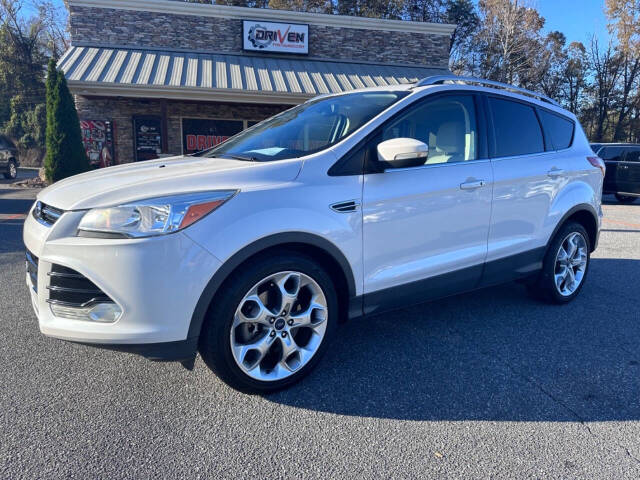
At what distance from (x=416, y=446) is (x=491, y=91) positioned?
2.82 metres

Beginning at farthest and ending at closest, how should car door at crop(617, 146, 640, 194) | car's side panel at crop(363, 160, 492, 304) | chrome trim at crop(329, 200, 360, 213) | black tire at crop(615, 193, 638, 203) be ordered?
black tire at crop(615, 193, 638, 203), car door at crop(617, 146, 640, 194), car's side panel at crop(363, 160, 492, 304), chrome trim at crop(329, 200, 360, 213)

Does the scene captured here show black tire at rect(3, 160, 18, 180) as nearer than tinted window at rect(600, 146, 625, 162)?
No

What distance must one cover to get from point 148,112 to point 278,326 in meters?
13.8

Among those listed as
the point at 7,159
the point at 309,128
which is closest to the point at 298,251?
the point at 309,128

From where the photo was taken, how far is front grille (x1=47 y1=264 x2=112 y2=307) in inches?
89.8

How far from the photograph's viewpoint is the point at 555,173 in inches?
158

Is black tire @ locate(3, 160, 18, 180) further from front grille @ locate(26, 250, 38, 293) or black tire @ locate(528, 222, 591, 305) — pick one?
black tire @ locate(528, 222, 591, 305)

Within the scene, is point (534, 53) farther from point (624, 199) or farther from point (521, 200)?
point (521, 200)

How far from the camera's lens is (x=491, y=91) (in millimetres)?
3748

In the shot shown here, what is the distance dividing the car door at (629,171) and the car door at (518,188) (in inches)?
425

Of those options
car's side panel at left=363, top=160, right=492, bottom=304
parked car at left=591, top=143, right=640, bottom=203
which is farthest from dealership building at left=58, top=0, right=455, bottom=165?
car's side panel at left=363, top=160, right=492, bottom=304

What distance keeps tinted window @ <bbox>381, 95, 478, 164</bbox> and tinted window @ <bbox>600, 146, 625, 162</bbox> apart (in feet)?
39.6

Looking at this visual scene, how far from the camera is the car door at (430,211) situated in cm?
293

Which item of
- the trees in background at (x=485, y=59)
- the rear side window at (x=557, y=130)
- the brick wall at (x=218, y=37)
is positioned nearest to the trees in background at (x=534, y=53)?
the trees in background at (x=485, y=59)
